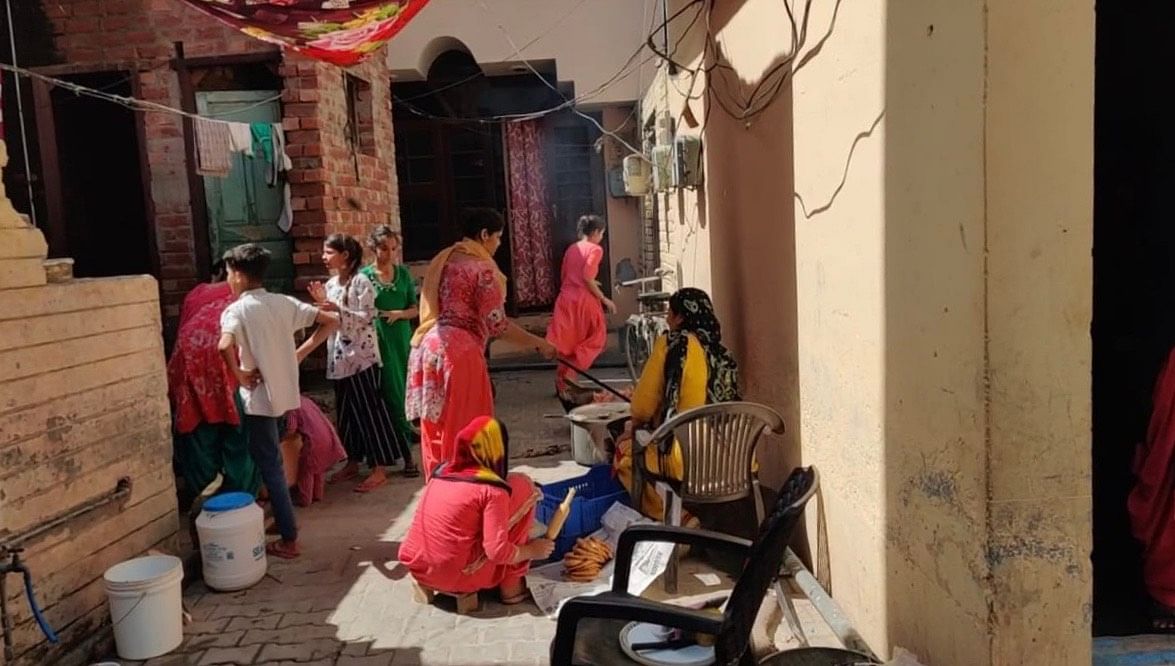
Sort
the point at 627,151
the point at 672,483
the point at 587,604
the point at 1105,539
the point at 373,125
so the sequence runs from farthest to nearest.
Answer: the point at 627,151 < the point at 373,125 < the point at 672,483 < the point at 1105,539 < the point at 587,604

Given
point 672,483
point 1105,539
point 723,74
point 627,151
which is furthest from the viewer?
point 627,151

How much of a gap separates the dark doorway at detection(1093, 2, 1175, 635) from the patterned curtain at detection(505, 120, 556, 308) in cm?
847

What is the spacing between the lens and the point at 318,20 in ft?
15.5

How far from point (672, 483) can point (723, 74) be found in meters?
2.76

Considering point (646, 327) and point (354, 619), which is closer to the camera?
point (354, 619)

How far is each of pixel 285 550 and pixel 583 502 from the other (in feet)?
5.61

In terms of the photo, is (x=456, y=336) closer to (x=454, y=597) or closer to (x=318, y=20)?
(x=454, y=597)

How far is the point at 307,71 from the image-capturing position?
692 centimetres

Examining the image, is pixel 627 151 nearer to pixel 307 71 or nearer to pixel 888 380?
pixel 307 71

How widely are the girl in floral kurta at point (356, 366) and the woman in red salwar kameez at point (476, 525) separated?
2177 millimetres

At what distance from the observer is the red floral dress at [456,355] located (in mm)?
4660

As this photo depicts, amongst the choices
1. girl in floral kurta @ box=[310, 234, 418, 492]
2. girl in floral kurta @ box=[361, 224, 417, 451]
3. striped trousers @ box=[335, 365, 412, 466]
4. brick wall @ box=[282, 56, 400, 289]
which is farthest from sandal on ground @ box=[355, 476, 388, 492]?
brick wall @ box=[282, 56, 400, 289]

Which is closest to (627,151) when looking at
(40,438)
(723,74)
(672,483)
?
(723,74)

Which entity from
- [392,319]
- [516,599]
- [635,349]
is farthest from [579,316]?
[516,599]
